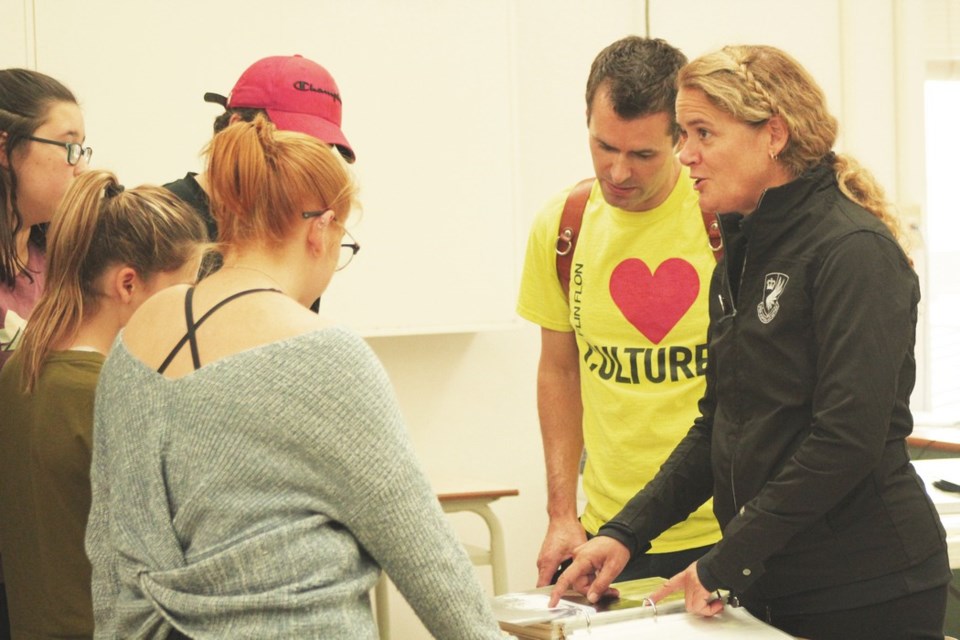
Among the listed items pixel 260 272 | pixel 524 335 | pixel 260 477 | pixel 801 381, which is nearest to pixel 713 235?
pixel 801 381

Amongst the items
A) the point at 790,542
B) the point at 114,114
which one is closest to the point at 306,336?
the point at 790,542

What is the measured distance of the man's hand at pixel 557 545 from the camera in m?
1.98

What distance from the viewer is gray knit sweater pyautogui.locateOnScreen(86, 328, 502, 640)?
1075 millimetres

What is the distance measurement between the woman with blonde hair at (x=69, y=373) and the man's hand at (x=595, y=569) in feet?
2.15

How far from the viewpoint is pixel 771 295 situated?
1457 millimetres

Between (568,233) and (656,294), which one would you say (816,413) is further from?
(568,233)

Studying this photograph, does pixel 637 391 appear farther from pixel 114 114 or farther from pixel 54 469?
pixel 114 114

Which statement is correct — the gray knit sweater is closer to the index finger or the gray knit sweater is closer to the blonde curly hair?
the index finger

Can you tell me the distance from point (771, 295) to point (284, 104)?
0.86m

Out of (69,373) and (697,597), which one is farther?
(69,373)

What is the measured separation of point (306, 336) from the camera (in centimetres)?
111

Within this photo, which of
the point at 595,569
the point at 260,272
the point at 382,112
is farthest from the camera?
the point at 382,112

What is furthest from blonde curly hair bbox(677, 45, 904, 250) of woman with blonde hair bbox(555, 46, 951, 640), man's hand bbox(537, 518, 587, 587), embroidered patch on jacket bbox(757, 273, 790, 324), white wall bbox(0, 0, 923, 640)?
white wall bbox(0, 0, 923, 640)

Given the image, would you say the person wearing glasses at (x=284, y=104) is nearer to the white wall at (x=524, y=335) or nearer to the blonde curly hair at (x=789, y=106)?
the blonde curly hair at (x=789, y=106)
